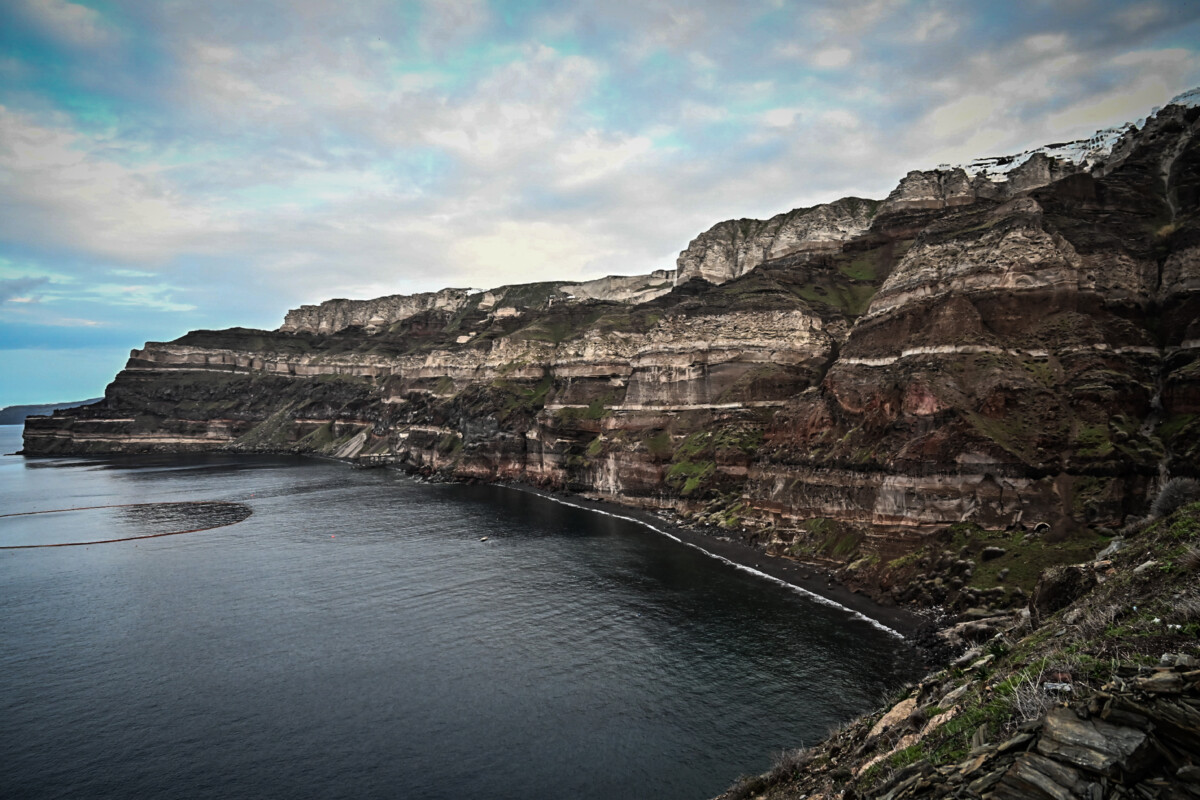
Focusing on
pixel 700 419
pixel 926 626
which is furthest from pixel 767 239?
pixel 926 626

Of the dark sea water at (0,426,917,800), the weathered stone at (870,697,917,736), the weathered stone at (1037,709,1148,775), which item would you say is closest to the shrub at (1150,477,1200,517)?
the dark sea water at (0,426,917,800)

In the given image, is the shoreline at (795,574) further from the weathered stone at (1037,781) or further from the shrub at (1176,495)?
the weathered stone at (1037,781)

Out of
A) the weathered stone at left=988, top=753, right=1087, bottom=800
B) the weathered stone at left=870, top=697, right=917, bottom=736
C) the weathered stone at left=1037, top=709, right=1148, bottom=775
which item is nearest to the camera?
the weathered stone at left=1037, top=709, right=1148, bottom=775

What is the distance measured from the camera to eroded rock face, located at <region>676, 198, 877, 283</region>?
15121 centimetres

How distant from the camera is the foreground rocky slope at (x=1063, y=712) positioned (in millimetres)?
9414

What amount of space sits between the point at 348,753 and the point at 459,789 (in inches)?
291

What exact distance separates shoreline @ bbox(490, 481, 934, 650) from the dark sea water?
5.85 feet

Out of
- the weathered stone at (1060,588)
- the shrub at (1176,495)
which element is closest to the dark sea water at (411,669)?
the weathered stone at (1060,588)

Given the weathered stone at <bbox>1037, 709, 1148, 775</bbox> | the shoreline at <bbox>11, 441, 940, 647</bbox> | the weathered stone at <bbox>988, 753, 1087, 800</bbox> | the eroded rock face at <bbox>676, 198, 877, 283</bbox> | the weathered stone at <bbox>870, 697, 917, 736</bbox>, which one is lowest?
the shoreline at <bbox>11, 441, 940, 647</bbox>

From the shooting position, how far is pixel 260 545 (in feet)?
267

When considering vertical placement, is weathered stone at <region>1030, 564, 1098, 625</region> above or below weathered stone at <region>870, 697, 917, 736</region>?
above

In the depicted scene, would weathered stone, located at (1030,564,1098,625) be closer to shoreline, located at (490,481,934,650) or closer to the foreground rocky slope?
the foreground rocky slope

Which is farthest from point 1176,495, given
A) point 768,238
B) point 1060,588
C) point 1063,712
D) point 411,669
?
point 768,238

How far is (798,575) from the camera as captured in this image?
61219 mm
